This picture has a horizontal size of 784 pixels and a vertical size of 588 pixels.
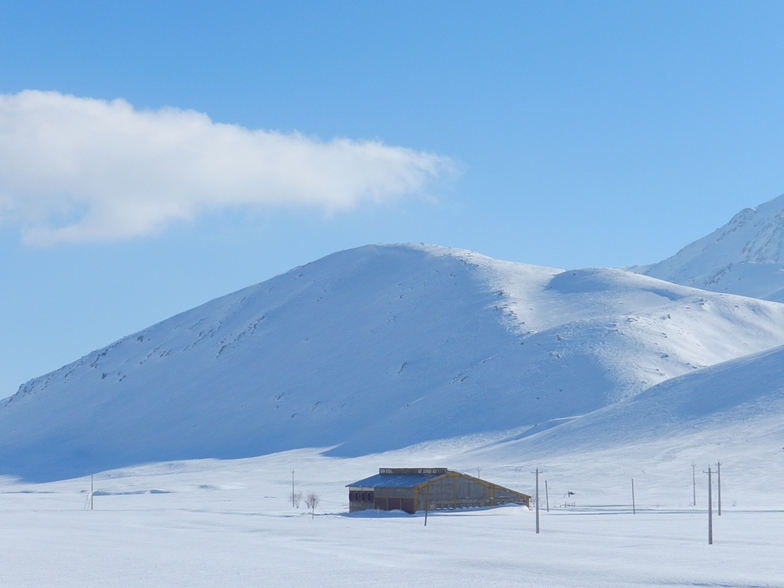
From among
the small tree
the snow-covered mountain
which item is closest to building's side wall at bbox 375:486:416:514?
the small tree

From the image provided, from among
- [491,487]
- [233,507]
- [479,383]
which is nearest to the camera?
[491,487]

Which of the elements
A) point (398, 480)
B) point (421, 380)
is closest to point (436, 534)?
point (398, 480)

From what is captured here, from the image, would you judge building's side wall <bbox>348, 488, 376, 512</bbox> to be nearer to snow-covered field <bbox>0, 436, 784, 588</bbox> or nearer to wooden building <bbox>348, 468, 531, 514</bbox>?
wooden building <bbox>348, 468, 531, 514</bbox>

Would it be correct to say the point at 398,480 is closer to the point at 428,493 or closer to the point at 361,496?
the point at 361,496

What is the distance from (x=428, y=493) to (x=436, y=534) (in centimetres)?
2114

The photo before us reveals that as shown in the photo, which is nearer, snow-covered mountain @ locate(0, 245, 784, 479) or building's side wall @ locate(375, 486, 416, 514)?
building's side wall @ locate(375, 486, 416, 514)

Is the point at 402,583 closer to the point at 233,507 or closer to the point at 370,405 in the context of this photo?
the point at 233,507

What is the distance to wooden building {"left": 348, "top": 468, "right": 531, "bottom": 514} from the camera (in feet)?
262

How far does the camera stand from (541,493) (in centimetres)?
9369

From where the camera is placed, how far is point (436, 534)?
5881cm

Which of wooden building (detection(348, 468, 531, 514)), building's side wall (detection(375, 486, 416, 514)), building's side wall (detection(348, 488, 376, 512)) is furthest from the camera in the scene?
building's side wall (detection(348, 488, 376, 512))

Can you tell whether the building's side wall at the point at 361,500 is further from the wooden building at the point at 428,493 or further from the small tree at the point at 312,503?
the small tree at the point at 312,503

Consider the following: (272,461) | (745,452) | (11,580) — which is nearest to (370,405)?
(272,461)

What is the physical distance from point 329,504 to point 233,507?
9.24m
